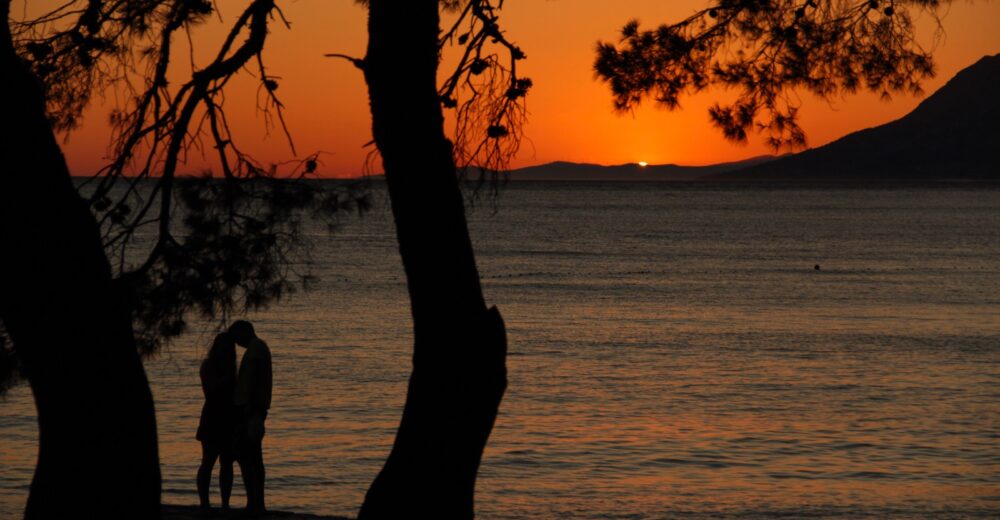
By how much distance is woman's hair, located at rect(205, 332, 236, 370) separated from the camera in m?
10.8

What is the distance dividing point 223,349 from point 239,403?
0.48 metres

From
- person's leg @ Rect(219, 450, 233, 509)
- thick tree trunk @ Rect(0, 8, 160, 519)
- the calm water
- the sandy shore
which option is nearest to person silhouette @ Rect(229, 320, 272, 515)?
person's leg @ Rect(219, 450, 233, 509)

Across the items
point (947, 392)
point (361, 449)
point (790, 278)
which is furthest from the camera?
point (790, 278)

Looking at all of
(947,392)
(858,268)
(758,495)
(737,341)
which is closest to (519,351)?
(737,341)

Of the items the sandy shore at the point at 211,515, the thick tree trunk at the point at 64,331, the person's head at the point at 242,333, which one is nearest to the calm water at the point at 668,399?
the sandy shore at the point at 211,515

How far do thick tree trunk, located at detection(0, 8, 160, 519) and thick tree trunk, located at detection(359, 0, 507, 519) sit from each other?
4.08 ft

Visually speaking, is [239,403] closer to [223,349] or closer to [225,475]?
[223,349]

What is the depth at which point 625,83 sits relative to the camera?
9719mm

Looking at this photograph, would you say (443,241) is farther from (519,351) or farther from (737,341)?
(737,341)

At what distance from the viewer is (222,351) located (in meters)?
10.8

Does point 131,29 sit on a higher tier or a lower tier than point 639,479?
higher

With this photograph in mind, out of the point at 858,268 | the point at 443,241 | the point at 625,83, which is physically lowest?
the point at 858,268

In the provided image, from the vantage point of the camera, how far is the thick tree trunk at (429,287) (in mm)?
6121

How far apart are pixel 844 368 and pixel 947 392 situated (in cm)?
336
